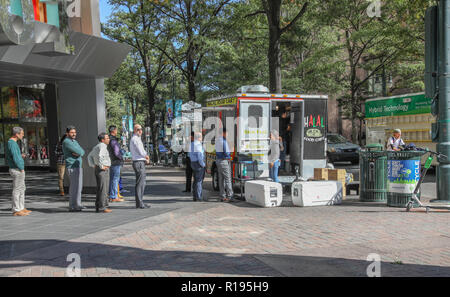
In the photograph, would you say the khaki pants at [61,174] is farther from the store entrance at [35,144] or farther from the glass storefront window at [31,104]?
the glass storefront window at [31,104]

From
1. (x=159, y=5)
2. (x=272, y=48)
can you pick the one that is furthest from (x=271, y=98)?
(x=159, y=5)

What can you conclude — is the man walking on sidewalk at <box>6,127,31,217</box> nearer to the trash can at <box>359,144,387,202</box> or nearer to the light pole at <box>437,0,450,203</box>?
the trash can at <box>359,144,387,202</box>

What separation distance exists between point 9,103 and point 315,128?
1869cm

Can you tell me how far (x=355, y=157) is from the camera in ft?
71.8

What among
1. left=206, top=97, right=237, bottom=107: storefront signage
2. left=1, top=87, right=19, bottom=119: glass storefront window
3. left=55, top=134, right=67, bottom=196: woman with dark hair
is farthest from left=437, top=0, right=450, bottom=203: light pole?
left=1, top=87, right=19, bottom=119: glass storefront window

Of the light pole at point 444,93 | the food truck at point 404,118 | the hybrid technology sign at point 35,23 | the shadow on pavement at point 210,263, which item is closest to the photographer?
the shadow on pavement at point 210,263

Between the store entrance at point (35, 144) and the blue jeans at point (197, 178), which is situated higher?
the store entrance at point (35, 144)

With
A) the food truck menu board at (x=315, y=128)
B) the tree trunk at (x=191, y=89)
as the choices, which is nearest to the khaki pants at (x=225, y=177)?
the food truck menu board at (x=315, y=128)

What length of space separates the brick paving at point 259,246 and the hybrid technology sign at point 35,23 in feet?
12.0

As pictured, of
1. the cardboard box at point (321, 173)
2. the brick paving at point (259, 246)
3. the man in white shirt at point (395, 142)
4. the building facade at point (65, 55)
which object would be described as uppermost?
the building facade at point (65, 55)

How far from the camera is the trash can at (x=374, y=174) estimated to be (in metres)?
9.74

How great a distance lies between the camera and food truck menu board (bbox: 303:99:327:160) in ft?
40.1

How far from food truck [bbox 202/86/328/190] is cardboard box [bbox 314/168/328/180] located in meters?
0.49

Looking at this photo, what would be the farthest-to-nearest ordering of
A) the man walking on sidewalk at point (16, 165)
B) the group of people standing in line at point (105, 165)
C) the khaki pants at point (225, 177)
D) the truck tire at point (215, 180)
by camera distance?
the truck tire at point (215, 180) < the khaki pants at point (225, 177) < the group of people standing in line at point (105, 165) < the man walking on sidewalk at point (16, 165)
